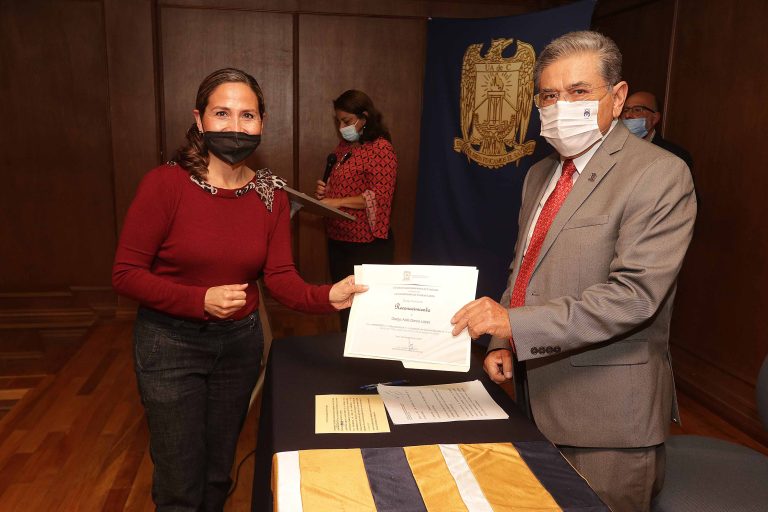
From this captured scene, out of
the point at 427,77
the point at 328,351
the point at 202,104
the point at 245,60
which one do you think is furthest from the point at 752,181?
the point at 245,60

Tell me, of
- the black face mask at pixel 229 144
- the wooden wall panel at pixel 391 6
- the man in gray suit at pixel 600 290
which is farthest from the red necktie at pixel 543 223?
the wooden wall panel at pixel 391 6

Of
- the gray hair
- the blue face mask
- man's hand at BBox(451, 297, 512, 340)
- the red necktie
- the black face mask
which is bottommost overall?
man's hand at BBox(451, 297, 512, 340)

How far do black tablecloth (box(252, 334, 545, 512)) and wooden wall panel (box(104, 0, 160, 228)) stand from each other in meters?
3.18

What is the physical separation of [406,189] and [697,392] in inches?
103

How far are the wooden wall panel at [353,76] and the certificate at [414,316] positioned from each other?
3.63 m

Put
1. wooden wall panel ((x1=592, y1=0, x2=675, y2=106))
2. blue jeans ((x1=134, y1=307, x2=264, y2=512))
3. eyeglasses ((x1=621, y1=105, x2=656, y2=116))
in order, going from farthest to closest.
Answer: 1. wooden wall panel ((x1=592, y1=0, x2=675, y2=106))
2. eyeglasses ((x1=621, y1=105, x2=656, y2=116))
3. blue jeans ((x1=134, y1=307, x2=264, y2=512))

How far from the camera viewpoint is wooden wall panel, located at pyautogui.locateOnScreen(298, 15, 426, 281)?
4.73 metres

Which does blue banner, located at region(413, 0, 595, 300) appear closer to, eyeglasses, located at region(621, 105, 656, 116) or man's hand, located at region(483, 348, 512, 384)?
eyeglasses, located at region(621, 105, 656, 116)

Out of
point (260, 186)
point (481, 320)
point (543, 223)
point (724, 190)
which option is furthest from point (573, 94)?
point (724, 190)

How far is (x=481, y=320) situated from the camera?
4.37 feet

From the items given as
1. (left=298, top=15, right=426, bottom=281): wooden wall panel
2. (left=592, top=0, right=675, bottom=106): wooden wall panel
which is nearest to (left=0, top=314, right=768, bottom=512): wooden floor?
(left=298, top=15, right=426, bottom=281): wooden wall panel

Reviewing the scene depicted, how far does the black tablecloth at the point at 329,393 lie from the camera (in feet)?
4.20

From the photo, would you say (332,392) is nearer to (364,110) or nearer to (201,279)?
(201,279)

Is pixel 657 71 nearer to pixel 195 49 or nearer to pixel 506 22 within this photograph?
pixel 506 22
